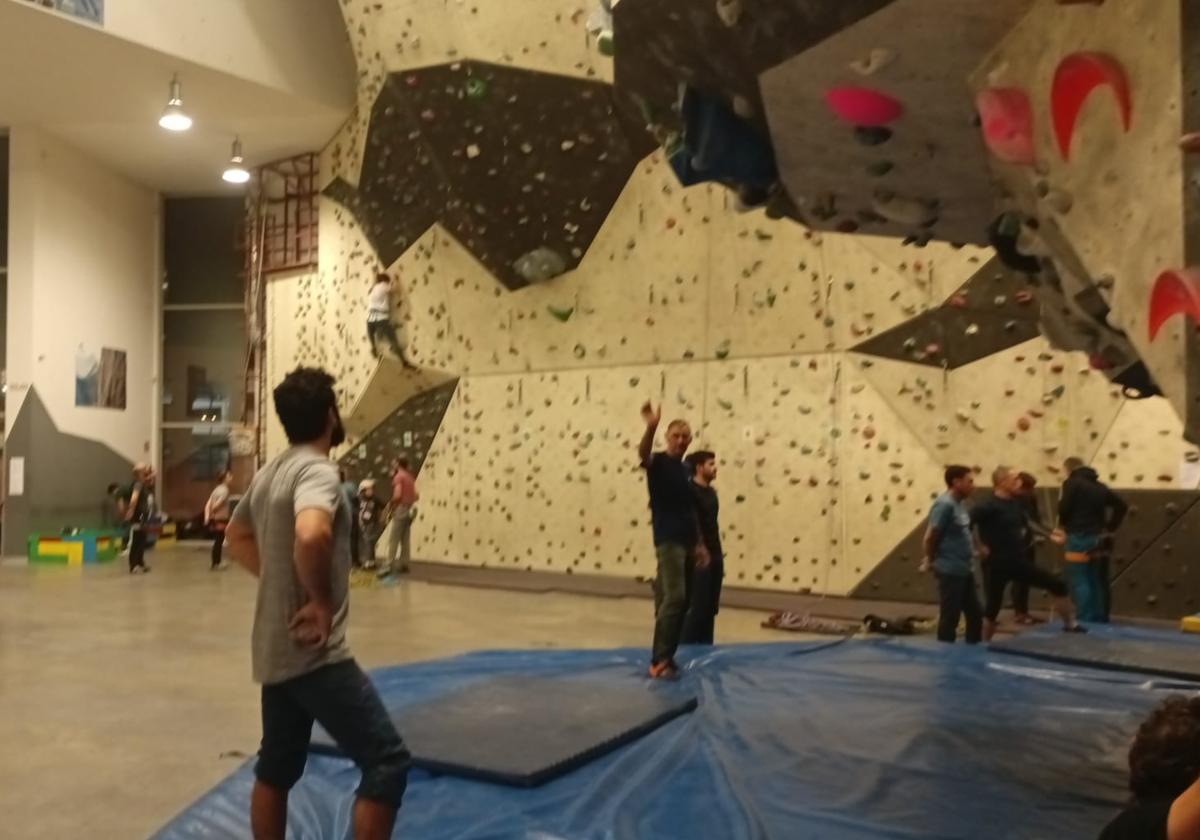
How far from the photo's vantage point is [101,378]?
50.3 feet

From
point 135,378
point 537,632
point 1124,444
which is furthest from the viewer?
point 135,378

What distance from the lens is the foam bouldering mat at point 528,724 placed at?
3.95 m

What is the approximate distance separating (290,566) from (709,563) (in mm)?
3900

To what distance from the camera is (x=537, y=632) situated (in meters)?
8.09

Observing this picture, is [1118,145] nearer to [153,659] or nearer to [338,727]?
[338,727]

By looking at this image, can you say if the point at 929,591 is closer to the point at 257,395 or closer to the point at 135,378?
the point at 257,395

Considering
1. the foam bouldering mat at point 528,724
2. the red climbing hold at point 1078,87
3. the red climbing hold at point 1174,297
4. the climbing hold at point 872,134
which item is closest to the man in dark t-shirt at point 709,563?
the foam bouldering mat at point 528,724

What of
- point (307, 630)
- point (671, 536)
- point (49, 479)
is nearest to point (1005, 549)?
point (671, 536)

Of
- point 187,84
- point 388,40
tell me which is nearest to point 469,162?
point 388,40

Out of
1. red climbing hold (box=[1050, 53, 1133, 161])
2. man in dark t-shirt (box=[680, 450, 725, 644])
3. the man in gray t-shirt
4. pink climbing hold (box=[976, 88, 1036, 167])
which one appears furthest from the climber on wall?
red climbing hold (box=[1050, 53, 1133, 161])

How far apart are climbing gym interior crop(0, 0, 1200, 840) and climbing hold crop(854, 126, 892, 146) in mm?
20

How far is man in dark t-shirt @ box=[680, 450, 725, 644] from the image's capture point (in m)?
6.29

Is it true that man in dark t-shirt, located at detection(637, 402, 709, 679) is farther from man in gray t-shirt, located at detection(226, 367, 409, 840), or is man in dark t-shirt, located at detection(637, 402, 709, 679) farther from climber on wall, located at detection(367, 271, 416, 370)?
climber on wall, located at detection(367, 271, 416, 370)

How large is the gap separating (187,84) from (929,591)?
10.3 metres
